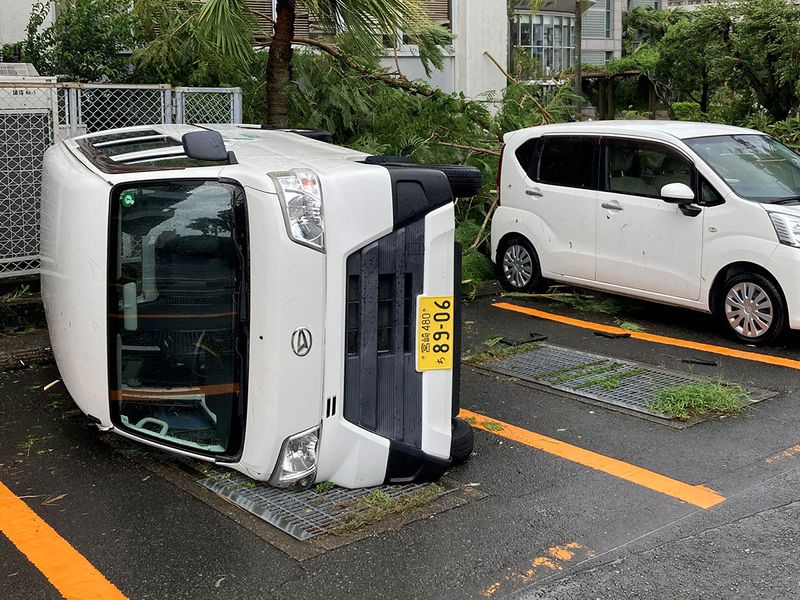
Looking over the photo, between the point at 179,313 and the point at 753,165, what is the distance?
574 centimetres

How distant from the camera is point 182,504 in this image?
485 cm

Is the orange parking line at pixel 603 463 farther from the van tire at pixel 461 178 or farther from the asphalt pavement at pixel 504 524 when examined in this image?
the van tire at pixel 461 178

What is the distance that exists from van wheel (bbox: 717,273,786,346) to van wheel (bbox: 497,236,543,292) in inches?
83.4

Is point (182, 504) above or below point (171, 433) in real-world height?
below

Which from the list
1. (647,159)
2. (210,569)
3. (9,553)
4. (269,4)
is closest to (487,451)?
(210,569)

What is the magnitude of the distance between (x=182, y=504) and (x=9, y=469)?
1227mm

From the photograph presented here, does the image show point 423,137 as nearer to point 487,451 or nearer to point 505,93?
point 505,93

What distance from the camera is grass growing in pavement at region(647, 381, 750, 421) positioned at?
6211 millimetres

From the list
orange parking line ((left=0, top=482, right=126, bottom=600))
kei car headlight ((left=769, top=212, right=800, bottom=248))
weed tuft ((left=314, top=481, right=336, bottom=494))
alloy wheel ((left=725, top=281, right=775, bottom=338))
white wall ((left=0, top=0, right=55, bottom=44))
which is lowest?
orange parking line ((left=0, top=482, right=126, bottom=600))

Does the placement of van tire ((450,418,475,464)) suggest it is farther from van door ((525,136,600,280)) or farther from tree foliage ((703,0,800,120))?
Result: tree foliage ((703,0,800,120))

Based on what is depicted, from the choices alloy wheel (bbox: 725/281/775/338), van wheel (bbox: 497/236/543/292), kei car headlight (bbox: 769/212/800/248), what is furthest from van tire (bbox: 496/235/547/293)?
kei car headlight (bbox: 769/212/800/248)

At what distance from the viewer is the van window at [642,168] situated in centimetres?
839

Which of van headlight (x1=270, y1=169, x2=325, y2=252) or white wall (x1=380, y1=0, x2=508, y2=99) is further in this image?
white wall (x1=380, y1=0, x2=508, y2=99)

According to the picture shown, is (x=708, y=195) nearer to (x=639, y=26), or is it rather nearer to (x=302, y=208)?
(x=302, y=208)
